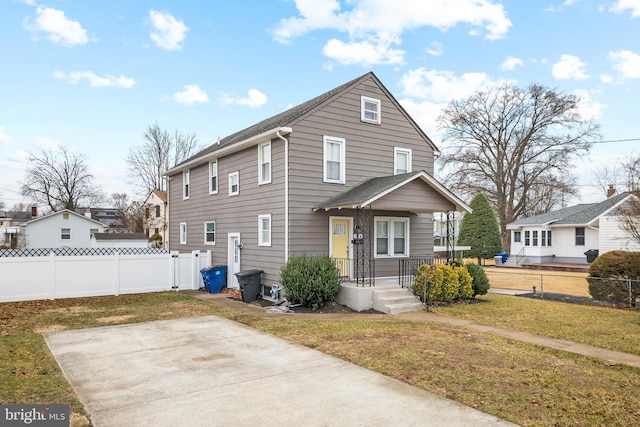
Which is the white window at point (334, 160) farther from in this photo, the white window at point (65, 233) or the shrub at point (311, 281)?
the white window at point (65, 233)

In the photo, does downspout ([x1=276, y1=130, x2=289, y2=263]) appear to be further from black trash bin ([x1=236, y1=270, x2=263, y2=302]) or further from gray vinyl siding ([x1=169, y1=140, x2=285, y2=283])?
black trash bin ([x1=236, y1=270, x2=263, y2=302])

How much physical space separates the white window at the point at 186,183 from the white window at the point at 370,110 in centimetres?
993

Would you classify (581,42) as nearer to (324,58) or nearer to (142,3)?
(324,58)

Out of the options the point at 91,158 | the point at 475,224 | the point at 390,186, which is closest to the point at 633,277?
the point at 390,186

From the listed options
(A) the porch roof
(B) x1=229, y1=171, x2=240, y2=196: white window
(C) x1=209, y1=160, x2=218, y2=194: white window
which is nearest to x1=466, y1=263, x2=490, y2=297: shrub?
(A) the porch roof

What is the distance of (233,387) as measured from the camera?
529 centimetres

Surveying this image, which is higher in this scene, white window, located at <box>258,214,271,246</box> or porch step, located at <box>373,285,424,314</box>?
white window, located at <box>258,214,271,246</box>

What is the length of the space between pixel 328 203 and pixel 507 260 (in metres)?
23.7

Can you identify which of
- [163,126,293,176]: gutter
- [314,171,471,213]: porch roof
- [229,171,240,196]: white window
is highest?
[163,126,293,176]: gutter

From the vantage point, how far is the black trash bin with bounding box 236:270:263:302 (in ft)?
43.3

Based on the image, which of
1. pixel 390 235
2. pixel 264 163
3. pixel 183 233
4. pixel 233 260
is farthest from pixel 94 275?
pixel 390 235

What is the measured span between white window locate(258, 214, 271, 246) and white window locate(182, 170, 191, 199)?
295 inches

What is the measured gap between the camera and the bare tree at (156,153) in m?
42.3

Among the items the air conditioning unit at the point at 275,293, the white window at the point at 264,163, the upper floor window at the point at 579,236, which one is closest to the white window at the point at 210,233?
the white window at the point at 264,163
